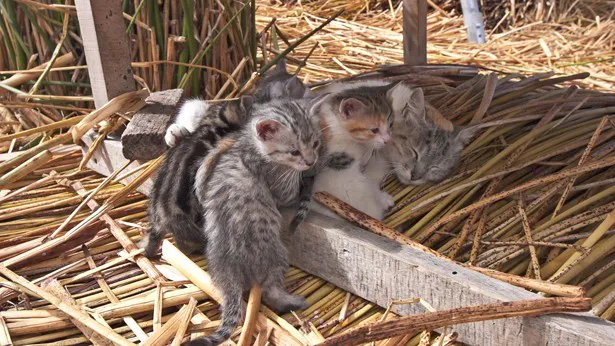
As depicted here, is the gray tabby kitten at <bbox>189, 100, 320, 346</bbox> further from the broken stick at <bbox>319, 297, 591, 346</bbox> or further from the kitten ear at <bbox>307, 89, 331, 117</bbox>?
the broken stick at <bbox>319, 297, 591, 346</bbox>

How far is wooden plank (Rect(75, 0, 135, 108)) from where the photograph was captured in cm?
317

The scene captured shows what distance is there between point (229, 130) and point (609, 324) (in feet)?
5.32

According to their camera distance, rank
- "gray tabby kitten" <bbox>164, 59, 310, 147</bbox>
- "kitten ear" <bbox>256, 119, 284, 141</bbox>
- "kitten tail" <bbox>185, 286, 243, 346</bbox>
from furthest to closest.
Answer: "gray tabby kitten" <bbox>164, 59, 310, 147</bbox> < "kitten ear" <bbox>256, 119, 284, 141</bbox> < "kitten tail" <bbox>185, 286, 243, 346</bbox>

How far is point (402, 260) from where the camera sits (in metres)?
2.27

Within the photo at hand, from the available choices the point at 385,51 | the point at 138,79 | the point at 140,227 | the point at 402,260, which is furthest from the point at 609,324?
the point at 385,51

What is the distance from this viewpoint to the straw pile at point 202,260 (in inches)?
93.4

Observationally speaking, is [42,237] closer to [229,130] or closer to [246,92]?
[229,130]

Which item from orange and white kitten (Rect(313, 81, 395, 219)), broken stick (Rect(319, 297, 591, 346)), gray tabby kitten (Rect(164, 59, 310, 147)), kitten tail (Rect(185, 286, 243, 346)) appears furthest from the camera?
gray tabby kitten (Rect(164, 59, 310, 147))

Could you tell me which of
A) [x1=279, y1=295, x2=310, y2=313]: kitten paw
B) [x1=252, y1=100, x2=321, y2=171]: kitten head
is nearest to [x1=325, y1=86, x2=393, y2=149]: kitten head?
[x1=252, y1=100, x2=321, y2=171]: kitten head

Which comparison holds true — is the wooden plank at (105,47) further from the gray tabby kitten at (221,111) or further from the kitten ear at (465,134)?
the kitten ear at (465,134)

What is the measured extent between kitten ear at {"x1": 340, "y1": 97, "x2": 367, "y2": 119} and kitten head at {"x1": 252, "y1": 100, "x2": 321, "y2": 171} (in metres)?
0.22

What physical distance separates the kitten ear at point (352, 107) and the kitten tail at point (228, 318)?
883 millimetres

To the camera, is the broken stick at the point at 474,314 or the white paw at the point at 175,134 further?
the white paw at the point at 175,134

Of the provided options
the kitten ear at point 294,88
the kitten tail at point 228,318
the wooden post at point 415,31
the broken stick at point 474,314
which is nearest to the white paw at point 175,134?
the kitten ear at point 294,88
